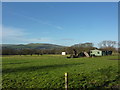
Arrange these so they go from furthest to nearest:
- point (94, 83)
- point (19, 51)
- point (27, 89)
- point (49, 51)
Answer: point (49, 51)
point (19, 51)
point (94, 83)
point (27, 89)

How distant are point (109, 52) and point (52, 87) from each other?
83.2m

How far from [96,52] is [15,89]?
79.7 m

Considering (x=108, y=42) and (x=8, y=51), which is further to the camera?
(x=108, y=42)

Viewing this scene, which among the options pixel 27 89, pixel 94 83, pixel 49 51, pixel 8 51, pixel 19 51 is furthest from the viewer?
pixel 49 51

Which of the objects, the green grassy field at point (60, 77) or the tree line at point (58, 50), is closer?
the green grassy field at point (60, 77)

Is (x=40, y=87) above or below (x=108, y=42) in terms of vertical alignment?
below

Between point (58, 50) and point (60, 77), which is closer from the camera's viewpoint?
point (60, 77)

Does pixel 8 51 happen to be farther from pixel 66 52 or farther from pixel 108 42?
pixel 108 42

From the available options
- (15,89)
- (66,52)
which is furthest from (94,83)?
(66,52)

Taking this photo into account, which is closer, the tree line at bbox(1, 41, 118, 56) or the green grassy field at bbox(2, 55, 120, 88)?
the green grassy field at bbox(2, 55, 120, 88)

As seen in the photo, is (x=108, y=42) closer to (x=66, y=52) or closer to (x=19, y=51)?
(x=66, y=52)

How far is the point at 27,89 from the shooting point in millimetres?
9617

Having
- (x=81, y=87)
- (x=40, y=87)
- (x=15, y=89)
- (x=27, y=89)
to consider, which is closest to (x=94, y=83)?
(x=81, y=87)

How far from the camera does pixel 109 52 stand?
8900 cm
